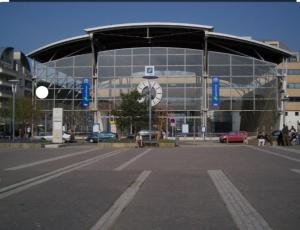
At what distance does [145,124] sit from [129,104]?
136 inches

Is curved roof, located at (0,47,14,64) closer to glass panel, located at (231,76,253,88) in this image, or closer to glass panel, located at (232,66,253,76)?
glass panel, located at (232,66,253,76)

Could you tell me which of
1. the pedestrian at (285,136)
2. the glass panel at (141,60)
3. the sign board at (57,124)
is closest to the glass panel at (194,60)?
the glass panel at (141,60)

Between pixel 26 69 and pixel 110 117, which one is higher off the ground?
pixel 26 69

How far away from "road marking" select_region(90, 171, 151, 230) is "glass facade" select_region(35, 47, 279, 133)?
47.7m

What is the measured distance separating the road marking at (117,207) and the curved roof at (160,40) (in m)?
48.3

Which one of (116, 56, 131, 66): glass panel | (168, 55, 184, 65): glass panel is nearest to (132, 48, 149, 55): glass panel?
(116, 56, 131, 66): glass panel

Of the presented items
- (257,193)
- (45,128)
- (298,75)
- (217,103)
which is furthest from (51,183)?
(298,75)

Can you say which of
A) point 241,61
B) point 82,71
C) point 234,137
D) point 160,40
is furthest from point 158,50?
point 234,137

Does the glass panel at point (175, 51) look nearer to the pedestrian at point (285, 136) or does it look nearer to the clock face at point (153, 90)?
the clock face at point (153, 90)

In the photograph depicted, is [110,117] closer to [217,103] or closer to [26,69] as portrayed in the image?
[217,103]

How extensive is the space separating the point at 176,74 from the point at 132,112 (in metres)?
12.8

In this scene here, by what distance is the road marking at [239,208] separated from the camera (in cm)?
808

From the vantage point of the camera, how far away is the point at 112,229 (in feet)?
25.4

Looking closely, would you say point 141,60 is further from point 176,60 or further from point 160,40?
point 176,60
